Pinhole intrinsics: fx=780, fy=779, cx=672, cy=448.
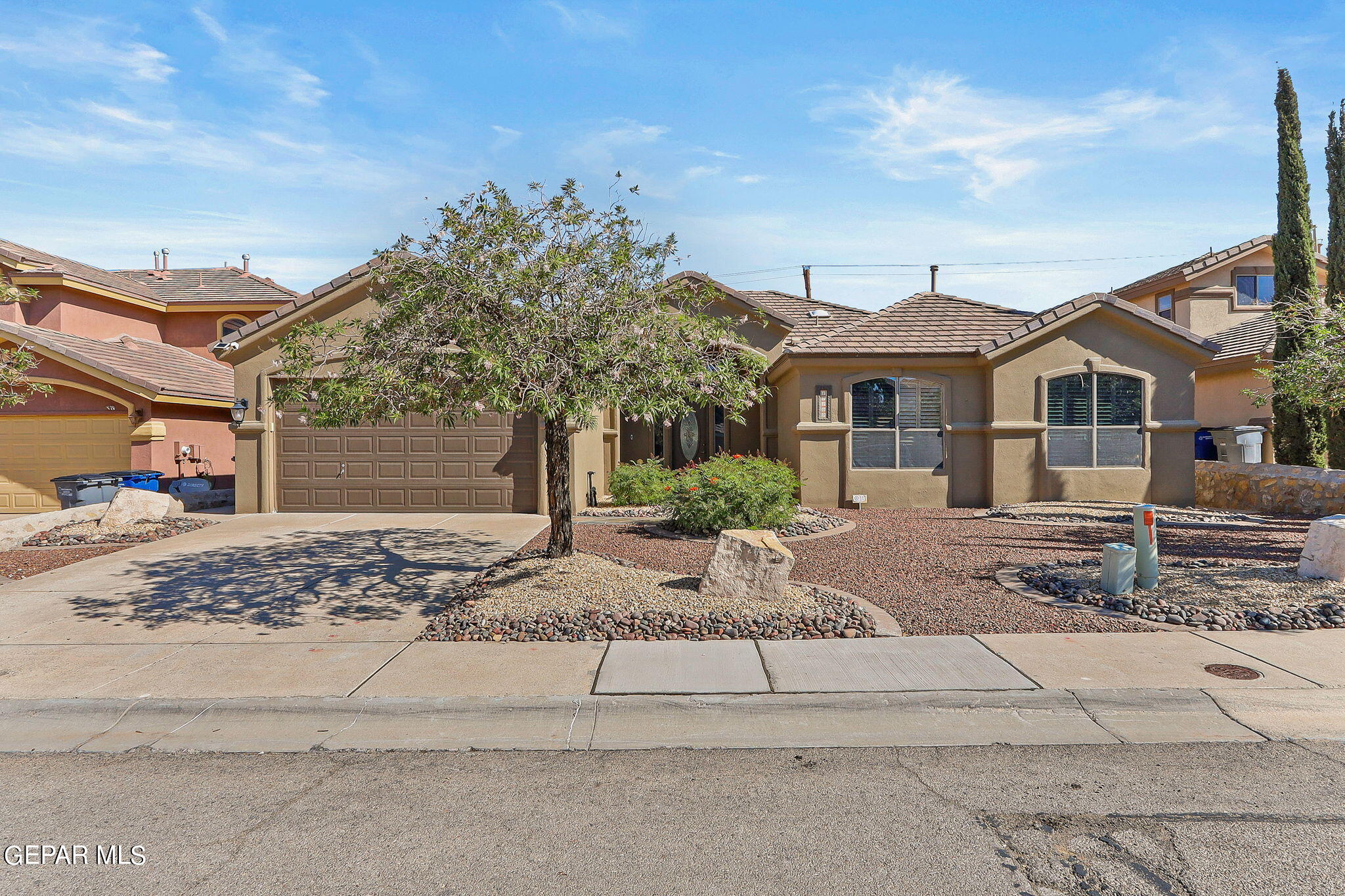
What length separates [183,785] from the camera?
4074 mm

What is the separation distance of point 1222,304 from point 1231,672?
81.6 ft

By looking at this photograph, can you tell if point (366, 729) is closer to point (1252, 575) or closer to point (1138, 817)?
point (1138, 817)

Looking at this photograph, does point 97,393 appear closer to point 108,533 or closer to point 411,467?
point 108,533

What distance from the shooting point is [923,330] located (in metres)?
15.5

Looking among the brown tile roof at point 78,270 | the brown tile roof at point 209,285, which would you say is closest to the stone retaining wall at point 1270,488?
the brown tile roof at point 209,285

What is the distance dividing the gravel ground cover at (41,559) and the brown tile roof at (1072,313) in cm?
1466

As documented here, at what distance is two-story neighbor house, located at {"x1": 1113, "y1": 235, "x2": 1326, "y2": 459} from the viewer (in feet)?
69.7

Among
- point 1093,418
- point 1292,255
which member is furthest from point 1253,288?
point 1093,418

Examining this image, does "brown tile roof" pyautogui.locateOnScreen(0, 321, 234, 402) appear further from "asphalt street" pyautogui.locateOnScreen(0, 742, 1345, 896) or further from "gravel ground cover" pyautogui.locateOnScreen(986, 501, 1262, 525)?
"gravel ground cover" pyautogui.locateOnScreen(986, 501, 1262, 525)

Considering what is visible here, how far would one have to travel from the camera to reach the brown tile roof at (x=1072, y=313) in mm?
14672

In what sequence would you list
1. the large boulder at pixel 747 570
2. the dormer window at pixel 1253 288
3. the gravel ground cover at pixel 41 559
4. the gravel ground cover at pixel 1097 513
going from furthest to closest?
the dormer window at pixel 1253 288, the gravel ground cover at pixel 1097 513, the gravel ground cover at pixel 41 559, the large boulder at pixel 747 570

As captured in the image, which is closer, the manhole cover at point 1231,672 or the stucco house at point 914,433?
the manhole cover at point 1231,672

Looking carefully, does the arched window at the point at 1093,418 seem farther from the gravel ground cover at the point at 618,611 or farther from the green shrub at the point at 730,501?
the gravel ground cover at the point at 618,611

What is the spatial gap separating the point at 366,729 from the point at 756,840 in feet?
8.57
